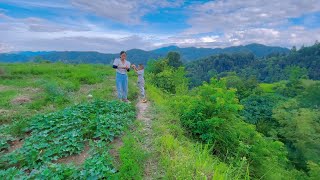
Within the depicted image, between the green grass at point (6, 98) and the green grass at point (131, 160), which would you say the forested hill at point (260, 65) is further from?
the green grass at point (131, 160)

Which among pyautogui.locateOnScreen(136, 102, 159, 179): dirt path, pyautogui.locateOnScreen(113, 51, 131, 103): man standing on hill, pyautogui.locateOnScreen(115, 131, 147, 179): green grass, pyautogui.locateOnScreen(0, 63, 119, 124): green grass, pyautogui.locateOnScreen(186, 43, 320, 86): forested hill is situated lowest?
pyautogui.locateOnScreen(186, 43, 320, 86): forested hill

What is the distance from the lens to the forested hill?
8038cm

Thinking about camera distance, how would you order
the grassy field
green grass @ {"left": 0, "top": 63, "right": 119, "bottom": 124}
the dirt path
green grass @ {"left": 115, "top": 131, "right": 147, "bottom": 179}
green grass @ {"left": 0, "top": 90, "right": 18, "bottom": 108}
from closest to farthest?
green grass @ {"left": 115, "top": 131, "right": 147, "bottom": 179}, the grassy field, the dirt path, green grass @ {"left": 0, "top": 63, "right": 119, "bottom": 124}, green grass @ {"left": 0, "top": 90, "right": 18, "bottom": 108}

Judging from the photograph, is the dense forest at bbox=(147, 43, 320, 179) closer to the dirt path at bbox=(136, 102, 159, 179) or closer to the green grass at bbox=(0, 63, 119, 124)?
the dirt path at bbox=(136, 102, 159, 179)

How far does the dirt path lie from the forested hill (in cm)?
6166

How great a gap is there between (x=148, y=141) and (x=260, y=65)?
4012 inches

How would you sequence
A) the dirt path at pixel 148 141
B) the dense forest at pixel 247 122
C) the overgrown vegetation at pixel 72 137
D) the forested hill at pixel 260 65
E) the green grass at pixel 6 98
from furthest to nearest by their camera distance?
1. the forested hill at pixel 260 65
2. the green grass at pixel 6 98
3. the dense forest at pixel 247 122
4. the dirt path at pixel 148 141
5. the overgrown vegetation at pixel 72 137

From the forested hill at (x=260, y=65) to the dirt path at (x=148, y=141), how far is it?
Result: 6166cm

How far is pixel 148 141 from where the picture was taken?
227 inches

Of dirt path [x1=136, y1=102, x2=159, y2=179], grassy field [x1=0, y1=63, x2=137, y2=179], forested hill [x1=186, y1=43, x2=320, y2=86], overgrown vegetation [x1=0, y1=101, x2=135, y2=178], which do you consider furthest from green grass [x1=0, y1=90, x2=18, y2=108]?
forested hill [x1=186, y1=43, x2=320, y2=86]

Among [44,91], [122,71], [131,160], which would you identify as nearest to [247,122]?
[122,71]

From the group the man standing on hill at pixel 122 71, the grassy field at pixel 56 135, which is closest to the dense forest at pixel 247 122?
the man standing on hill at pixel 122 71

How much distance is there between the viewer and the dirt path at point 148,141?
4500mm

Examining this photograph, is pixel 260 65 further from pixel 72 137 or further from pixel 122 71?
pixel 72 137
